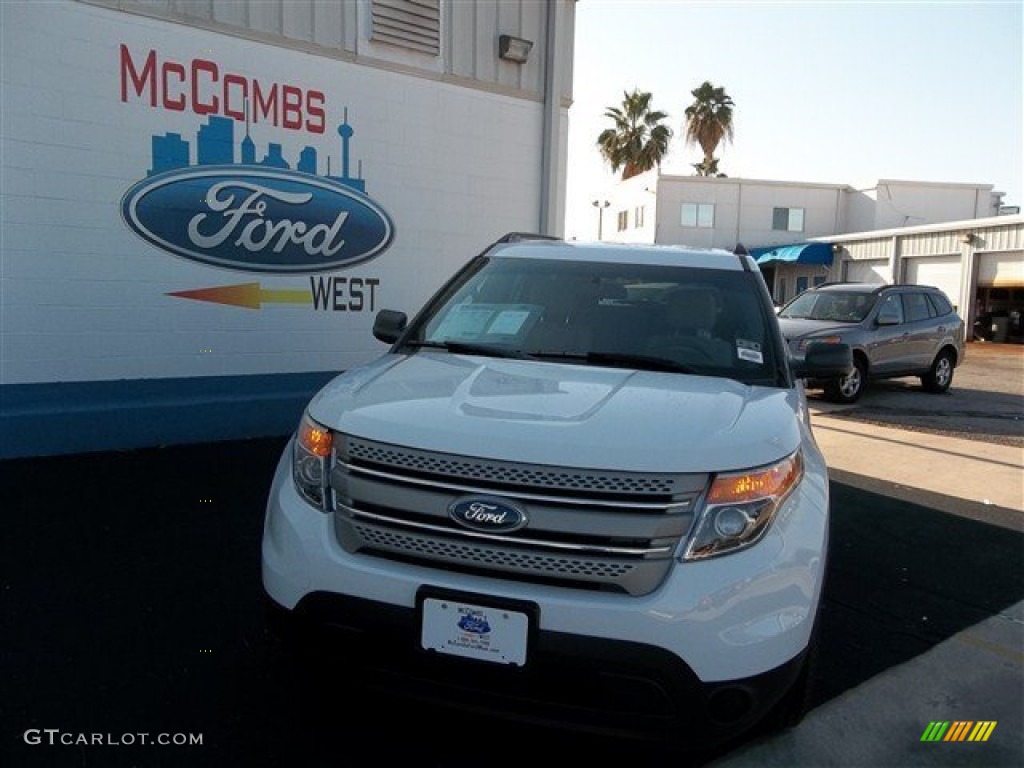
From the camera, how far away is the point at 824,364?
3578 mm

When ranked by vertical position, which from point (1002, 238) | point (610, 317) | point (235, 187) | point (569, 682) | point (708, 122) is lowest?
point (569, 682)

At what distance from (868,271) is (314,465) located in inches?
1191

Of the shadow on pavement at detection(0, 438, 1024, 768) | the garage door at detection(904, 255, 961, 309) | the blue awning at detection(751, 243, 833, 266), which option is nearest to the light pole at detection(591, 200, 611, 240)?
the blue awning at detection(751, 243, 833, 266)

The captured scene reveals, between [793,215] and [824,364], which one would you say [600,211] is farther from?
[824,364]

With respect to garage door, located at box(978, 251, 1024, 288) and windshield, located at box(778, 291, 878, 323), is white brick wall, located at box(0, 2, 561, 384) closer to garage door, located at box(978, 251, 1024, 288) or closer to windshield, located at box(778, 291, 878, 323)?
windshield, located at box(778, 291, 878, 323)

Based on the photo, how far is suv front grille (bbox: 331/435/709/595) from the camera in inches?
86.5

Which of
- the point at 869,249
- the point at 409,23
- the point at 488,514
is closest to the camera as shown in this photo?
the point at 488,514

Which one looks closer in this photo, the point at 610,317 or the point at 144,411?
the point at 610,317

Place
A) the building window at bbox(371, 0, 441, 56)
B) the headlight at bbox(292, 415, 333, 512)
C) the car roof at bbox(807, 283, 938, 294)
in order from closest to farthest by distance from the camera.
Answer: the headlight at bbox(292, 415, 333, 512), the building window at bbox(371, 0, 441, 56), the car roof at bbox(807, 283, 938, 294)

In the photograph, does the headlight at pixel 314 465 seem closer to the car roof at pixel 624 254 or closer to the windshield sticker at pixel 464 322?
the windshield sticker at pixel 464 322

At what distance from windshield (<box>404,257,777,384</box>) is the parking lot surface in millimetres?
1376

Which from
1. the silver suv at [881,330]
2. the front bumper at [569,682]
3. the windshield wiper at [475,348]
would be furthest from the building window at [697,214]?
the front bumper at [569,682]

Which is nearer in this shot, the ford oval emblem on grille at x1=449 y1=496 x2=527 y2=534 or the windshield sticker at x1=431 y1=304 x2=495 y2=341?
the ford oval emblem on grille at x1=449 y1=496 x2=527 y2=534

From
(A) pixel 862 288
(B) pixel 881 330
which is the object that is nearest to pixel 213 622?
(B) pixel 881 330
